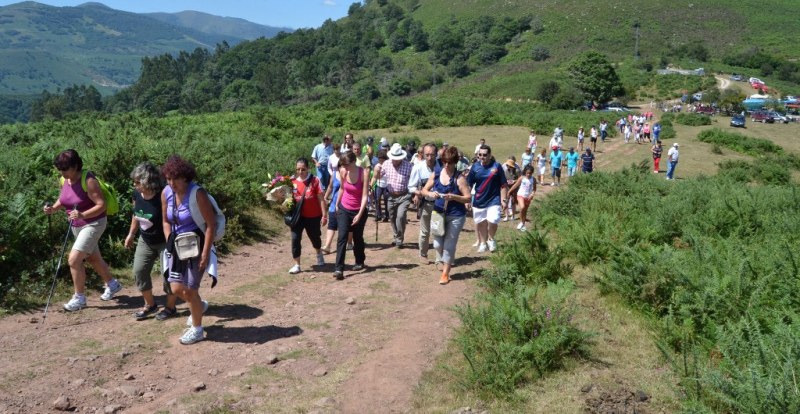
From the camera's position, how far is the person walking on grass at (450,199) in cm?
724

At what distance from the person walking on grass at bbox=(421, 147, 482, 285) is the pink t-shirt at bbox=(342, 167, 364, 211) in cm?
84

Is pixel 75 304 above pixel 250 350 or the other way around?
above

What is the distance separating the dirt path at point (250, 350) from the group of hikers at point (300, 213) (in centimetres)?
28

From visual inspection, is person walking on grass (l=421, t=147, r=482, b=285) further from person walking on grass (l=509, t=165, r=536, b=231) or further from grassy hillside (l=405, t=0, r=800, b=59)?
grassy hillside (l=405, t=0, r=800, b=59)

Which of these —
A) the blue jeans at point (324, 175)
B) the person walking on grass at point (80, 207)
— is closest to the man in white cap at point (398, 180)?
the blue jeans at point (324, 175)

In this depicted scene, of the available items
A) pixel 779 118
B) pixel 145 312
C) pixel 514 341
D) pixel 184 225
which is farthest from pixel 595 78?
pixel 184 225

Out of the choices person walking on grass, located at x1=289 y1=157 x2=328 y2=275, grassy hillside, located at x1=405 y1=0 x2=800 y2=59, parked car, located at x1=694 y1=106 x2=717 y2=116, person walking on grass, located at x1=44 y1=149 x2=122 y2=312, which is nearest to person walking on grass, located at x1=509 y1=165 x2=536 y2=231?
person walking on grass, located at x1=289 y1=157 x2=328 y2=275

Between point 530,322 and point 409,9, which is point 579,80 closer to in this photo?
point 530,322

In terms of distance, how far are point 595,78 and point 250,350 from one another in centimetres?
Answer: 6508

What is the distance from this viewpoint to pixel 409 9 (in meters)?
160

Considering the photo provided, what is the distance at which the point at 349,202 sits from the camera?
25.4 feet

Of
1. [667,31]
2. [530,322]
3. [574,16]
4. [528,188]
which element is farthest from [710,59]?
[530,322]

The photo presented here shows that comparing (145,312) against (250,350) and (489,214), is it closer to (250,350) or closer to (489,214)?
(250,350)

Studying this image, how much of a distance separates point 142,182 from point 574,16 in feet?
386
